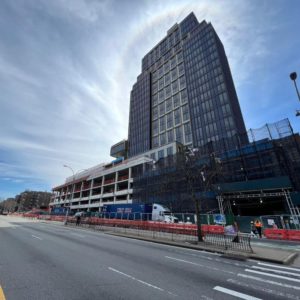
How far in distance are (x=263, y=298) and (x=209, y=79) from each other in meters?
80.0

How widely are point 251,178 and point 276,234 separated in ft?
65.8

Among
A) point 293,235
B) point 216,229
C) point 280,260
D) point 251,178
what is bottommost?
point 280,260

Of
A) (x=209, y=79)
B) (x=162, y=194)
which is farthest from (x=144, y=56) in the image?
(x=162, y=194)

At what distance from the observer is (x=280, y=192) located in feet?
107

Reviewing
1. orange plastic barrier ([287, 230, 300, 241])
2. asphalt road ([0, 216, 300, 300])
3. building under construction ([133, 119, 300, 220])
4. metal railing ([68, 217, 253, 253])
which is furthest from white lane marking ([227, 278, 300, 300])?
building under construction ([133, 119, 300, 220])

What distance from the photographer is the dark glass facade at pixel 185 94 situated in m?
68.9

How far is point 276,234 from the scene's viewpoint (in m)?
18.4

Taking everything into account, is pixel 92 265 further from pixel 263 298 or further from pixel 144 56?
pixel 144 56

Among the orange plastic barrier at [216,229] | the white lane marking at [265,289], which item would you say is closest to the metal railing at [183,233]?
the orange plastic barrier at [216,229]

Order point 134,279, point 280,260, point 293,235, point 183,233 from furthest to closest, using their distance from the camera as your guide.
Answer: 1. point 183,233
2. point 293,235
3. point 280,260
4. point 134,279

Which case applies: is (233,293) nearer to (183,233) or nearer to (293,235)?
(183,233)

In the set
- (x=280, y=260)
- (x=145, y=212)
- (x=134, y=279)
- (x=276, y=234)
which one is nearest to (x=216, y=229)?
(x=276, y=234)

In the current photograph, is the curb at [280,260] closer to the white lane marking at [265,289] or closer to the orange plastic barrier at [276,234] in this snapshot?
the white lane marking at [265,289]

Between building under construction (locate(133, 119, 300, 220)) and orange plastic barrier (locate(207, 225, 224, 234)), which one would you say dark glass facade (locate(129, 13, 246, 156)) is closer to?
building under construction (locate(133, 119, 300, 220))
